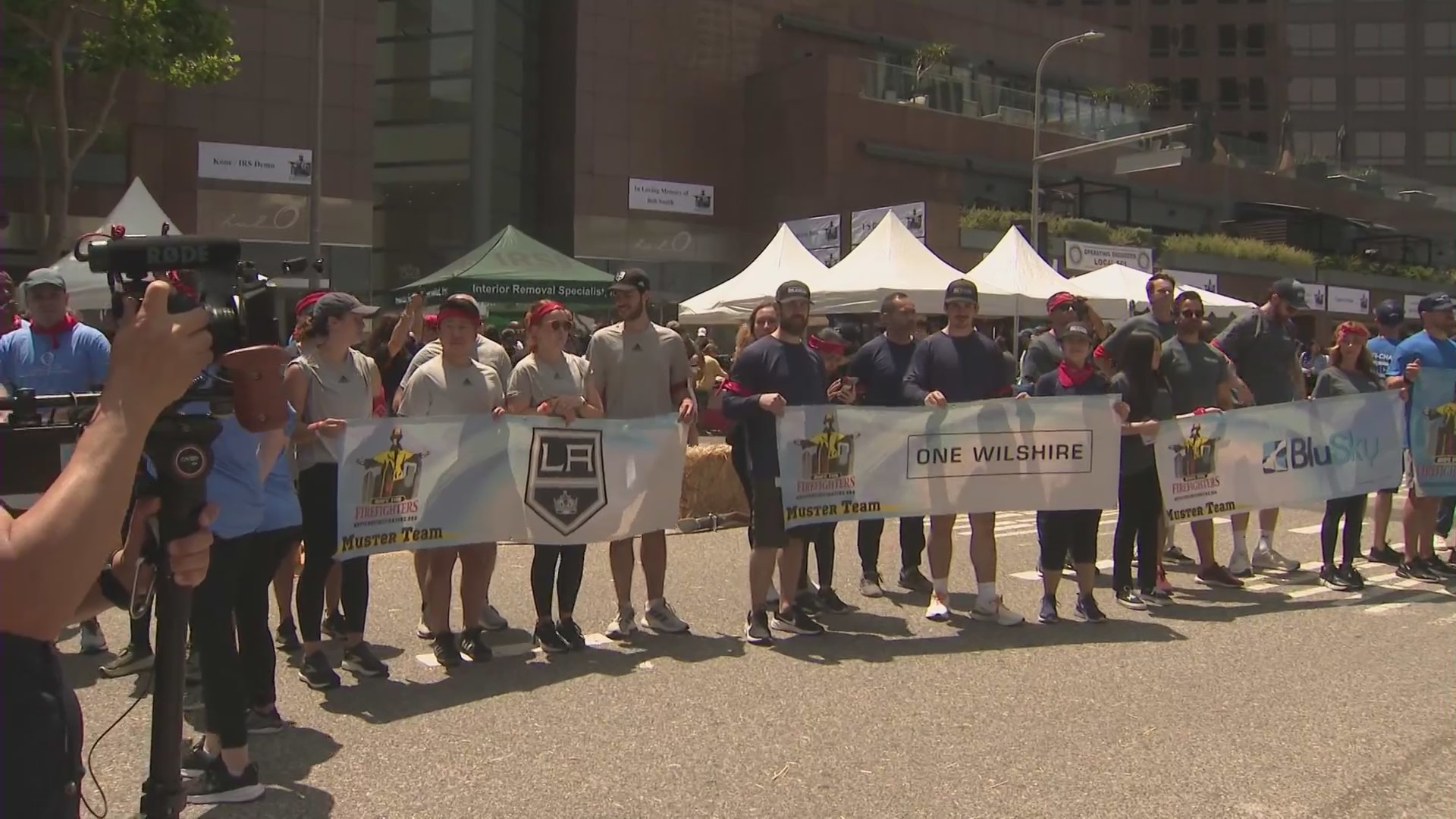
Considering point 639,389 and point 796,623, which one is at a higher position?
point 639,389

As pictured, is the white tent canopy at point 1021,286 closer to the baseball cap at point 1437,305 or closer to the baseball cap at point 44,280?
the baseball cap at point 1437,305

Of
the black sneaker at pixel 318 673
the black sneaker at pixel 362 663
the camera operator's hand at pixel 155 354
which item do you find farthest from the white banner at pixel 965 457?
the camera operator's hand at pixel 155 354

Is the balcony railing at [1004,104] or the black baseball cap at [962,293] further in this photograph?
the balcony railing at [1004,104]

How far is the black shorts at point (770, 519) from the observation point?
6863 millimetres

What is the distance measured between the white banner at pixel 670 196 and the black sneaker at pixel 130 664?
3325 centimetres

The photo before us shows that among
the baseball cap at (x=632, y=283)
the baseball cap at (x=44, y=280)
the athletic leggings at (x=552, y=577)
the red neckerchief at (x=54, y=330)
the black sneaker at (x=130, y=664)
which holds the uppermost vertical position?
the baseball cap at (x=632, y=283)

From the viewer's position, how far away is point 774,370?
697 cm

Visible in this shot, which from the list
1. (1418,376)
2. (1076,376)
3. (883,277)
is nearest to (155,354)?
(1076,376)

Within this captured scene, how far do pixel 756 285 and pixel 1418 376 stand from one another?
34.2 ft

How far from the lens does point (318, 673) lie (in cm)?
581

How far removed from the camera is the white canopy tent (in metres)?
17.5

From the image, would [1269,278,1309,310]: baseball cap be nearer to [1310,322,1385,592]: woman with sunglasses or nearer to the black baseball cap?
[1310,322,1385,592]: woman with sunglasses

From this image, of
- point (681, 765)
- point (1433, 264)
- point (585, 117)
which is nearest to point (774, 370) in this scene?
point (681, 765)

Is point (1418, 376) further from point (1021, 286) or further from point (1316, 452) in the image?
point (1021, 286)
